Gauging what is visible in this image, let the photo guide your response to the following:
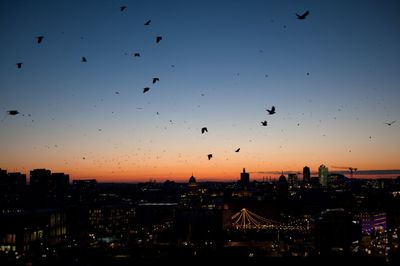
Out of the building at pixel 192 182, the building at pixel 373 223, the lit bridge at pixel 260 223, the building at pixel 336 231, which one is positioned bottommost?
the lit bridge at pixel 260 223

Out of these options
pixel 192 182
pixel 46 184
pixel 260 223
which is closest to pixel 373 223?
pixel 260 223

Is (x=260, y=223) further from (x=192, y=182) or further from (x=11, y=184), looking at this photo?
(x=11, y=184)

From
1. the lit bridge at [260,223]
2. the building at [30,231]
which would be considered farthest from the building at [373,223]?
the building at [30,231]

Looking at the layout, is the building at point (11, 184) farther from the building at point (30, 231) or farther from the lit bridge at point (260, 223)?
the lit bridge at point (260, 223)

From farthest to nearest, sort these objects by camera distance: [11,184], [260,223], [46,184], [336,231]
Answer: [46,184] → [11,184] → [260,223] → [336,231]

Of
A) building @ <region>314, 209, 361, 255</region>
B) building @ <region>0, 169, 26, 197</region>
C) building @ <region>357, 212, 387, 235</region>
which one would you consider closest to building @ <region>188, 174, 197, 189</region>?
building @ <region>0, 169, 26, 197</region>

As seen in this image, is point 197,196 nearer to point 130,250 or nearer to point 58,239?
point 58,239

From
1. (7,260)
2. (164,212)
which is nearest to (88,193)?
(164,212)

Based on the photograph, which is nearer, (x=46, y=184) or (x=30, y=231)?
(x=30, y=231)

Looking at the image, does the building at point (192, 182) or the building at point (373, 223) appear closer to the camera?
the building at point (373, 223)

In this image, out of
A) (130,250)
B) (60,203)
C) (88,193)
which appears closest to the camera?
(130,250)

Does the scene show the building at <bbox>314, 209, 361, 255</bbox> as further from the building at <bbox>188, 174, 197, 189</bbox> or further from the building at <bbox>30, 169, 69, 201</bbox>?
the building at <bbox>30, 169, 69, 201</bbox>
